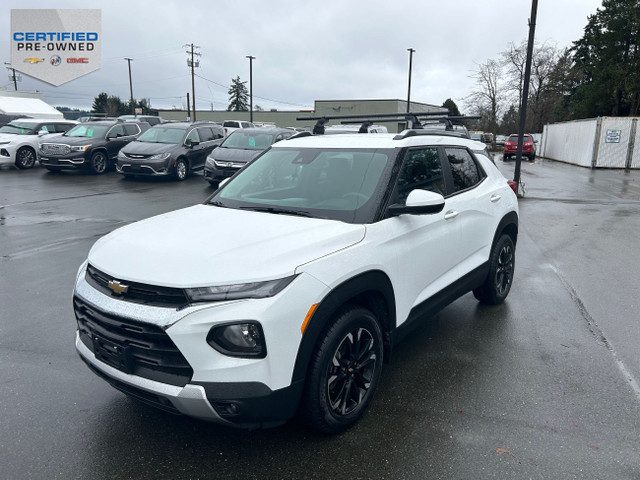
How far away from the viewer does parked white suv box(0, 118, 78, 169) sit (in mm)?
17219

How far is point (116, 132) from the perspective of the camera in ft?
58.0

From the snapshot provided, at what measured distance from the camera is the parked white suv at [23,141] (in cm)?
1722

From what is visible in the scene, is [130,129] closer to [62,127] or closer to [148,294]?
[62,127]

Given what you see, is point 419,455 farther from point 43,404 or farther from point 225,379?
point 43,404

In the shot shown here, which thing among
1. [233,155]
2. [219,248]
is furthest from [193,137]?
[219,248]

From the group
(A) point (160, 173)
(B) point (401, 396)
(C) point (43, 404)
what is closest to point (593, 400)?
(B) point (401, 396)

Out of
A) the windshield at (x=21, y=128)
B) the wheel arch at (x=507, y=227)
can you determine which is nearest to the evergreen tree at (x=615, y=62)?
the windshield at (x=21, y=128)

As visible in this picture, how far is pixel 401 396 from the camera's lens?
135 inches

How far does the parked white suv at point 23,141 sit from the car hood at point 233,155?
8.00 m

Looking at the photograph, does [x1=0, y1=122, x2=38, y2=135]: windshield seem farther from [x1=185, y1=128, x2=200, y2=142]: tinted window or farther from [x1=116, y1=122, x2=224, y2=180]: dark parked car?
[x1=185, y1=128, x2=200, y2=142]: tinted window

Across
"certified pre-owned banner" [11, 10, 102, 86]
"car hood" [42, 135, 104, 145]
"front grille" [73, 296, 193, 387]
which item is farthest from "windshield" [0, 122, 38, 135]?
"front grille" [73, 296, 193, 387]

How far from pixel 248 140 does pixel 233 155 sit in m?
1.22

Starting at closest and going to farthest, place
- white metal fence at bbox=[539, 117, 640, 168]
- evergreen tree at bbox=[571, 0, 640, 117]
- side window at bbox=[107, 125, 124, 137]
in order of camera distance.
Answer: side window at bbox=[107, 125, 124, 137] → white metal fence at bbox=[539, 117, 640, 168] → evergreen tree at bbox=[571, 0, 640, 117]

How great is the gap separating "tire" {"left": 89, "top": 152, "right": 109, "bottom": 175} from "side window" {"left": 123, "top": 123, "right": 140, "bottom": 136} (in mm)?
1463
